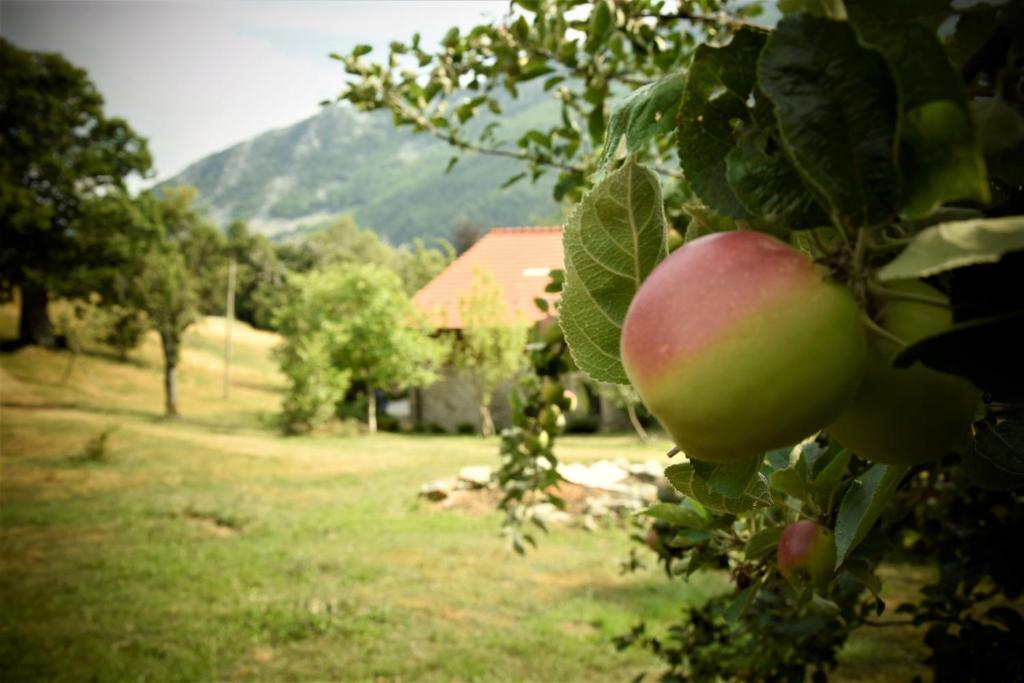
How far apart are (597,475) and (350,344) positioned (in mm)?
8396

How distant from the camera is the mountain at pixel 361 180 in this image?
211ft

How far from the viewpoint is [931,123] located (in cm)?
26

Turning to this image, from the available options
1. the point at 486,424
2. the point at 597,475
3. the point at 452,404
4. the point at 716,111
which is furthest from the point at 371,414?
the point at 716,111

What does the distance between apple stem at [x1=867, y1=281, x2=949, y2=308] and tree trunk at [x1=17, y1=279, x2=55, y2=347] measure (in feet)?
61.7

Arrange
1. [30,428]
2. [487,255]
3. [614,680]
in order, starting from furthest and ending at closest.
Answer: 1. [487,255]
2. [30,428]
3. [614,680]

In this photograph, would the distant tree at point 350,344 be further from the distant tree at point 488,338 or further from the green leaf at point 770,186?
the green leaf at point 770,186

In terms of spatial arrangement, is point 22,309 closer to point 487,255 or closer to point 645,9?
point 487,255

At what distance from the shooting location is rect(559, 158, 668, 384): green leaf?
1.09ft

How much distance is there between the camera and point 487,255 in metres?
15.5

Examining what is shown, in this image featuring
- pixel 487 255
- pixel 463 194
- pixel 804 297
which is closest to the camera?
pixel 804 297

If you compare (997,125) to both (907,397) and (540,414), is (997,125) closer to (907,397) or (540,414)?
(907,397)

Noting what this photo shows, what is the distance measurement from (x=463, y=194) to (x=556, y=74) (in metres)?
66.8

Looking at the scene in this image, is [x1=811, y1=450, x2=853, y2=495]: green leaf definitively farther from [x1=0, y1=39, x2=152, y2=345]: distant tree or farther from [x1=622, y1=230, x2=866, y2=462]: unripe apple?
[x1=0, y1=39, x2=152, y2=345]: distant tree

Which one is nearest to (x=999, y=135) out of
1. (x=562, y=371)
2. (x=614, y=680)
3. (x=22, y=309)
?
(x=562, y=371)
